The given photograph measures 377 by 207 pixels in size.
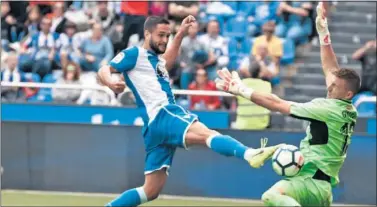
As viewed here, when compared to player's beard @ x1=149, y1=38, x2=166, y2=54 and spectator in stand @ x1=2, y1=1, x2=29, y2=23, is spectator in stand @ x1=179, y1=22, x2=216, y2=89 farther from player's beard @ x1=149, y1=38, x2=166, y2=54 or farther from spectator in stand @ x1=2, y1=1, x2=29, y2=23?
player's beard @ x1=149, y1=38, x2=166, y2=54

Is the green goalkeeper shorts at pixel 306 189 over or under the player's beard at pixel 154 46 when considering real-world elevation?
under

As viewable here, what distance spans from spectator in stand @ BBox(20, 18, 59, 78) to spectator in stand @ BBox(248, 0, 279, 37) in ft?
10.8

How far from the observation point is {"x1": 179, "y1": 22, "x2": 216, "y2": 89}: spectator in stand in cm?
1641

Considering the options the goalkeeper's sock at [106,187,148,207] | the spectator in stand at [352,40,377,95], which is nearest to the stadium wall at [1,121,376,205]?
the spectator in stand at [352,40,377,95]

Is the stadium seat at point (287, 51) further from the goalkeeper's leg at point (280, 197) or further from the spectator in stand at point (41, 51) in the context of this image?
the goalkeeper's leg at point (280, 197)

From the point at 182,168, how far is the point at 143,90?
16.2 ft

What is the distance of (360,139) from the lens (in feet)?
47.9

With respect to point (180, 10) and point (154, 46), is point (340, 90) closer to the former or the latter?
point (154, 46)

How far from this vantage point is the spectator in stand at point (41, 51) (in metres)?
17.4

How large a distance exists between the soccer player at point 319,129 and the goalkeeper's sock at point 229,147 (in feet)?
1.42

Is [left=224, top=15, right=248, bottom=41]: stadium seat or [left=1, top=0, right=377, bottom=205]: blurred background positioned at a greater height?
[left=224, top=15, right=248, bottom=41]: stadium seat

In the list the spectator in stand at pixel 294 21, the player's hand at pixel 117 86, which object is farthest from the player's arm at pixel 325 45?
the spectator in stand at pixel 294 21

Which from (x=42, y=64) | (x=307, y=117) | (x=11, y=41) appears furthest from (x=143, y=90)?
(x=11, y=41)

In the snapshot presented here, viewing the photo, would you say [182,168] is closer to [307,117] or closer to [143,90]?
[143,90]
